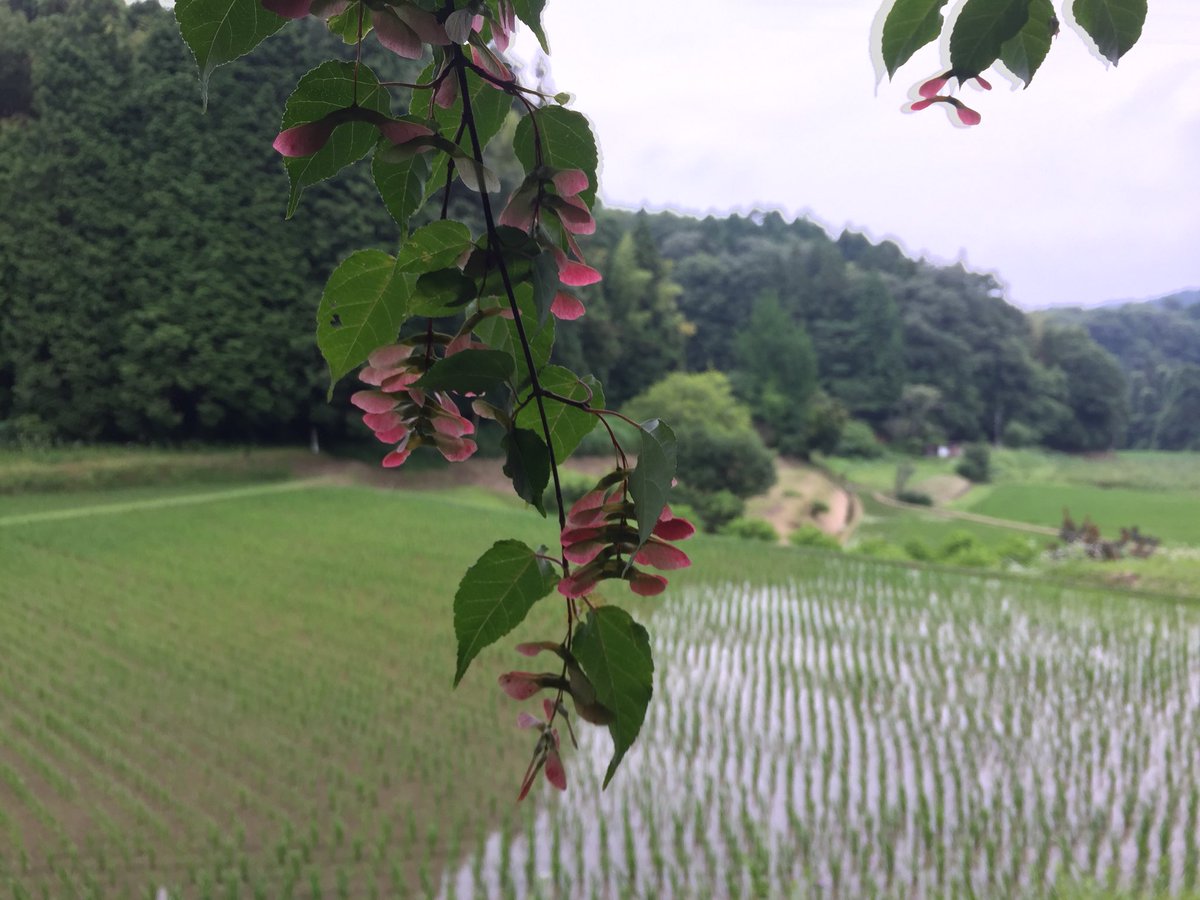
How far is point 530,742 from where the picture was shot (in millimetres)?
1968

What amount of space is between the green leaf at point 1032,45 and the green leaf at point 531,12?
0.30 feet

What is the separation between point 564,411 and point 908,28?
10 cm

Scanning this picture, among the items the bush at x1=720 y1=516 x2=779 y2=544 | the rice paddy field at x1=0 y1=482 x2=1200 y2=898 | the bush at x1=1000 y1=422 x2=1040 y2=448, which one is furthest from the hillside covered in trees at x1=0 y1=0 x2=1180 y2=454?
the bush at x1=1000 y1=422 x2=1040 y2=448

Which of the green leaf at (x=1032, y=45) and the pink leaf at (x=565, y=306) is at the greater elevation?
the green leaf at (x=1032, y=45)

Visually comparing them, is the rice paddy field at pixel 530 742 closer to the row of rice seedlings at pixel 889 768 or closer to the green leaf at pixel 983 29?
the row of rice seedlings at pixel 889 768

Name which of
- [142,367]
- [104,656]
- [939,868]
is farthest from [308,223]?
[939,868]

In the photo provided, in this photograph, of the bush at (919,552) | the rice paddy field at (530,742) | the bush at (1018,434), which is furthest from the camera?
the bush at (1018,434)

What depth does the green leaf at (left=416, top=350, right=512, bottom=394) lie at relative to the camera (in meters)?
0.12

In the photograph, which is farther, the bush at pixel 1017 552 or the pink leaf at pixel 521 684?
the bush at pixel 1017 552

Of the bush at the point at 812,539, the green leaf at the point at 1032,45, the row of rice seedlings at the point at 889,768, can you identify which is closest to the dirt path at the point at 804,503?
the bush at the point at 812,539

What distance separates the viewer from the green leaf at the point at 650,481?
0.34 feet

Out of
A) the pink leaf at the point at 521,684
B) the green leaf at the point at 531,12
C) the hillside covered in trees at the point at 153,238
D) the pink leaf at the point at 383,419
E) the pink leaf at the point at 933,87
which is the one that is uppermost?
the hillside covered in trees at the point at 153,238

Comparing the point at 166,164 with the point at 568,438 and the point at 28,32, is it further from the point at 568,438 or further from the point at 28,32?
the point at 568,438

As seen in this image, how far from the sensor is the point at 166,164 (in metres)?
3.85
